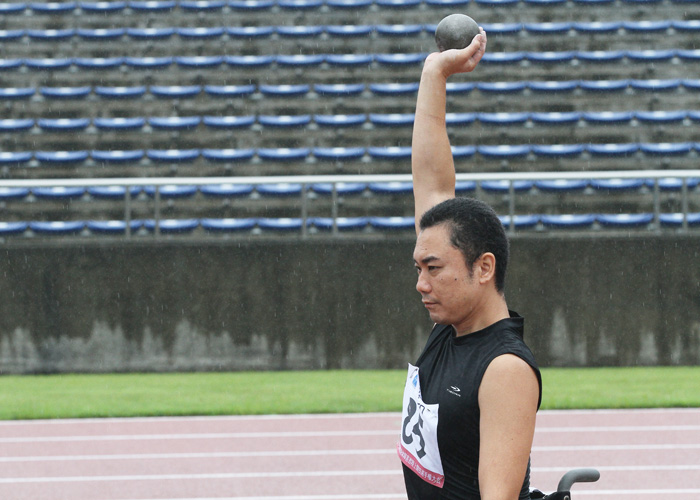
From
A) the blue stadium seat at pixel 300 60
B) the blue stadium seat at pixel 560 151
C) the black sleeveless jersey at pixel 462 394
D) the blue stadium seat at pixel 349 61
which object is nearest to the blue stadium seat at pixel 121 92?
the blue stadium seat at pixel 300 60

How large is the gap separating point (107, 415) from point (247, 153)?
715 cm

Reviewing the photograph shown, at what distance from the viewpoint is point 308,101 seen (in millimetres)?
17375

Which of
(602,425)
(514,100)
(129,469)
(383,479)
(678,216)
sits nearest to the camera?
(383,479)

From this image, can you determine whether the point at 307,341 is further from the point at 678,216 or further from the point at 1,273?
the point at 678,216

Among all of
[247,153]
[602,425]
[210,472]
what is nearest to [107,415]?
[210,472]

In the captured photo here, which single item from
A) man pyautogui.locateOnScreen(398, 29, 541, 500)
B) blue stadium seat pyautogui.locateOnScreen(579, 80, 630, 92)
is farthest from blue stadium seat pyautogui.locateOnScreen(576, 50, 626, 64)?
man pyautogui.locateOnScreen(398, 29, 541, 500)

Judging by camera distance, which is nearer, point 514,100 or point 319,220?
point 319,220

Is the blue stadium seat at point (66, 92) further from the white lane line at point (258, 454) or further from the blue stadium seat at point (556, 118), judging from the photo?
the white lane line at point (258, 454)

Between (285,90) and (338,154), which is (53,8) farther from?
(338,154)

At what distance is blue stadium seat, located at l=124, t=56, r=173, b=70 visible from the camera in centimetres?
1795

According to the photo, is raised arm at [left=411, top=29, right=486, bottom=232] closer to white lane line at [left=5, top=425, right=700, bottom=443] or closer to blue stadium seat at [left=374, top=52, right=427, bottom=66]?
white lane line at [left=5, top=425, right=700, bottom=443]

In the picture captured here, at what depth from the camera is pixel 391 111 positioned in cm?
1727

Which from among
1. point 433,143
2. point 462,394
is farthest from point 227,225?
point 462,394

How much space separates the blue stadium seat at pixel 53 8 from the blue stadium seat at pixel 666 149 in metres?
11.1
